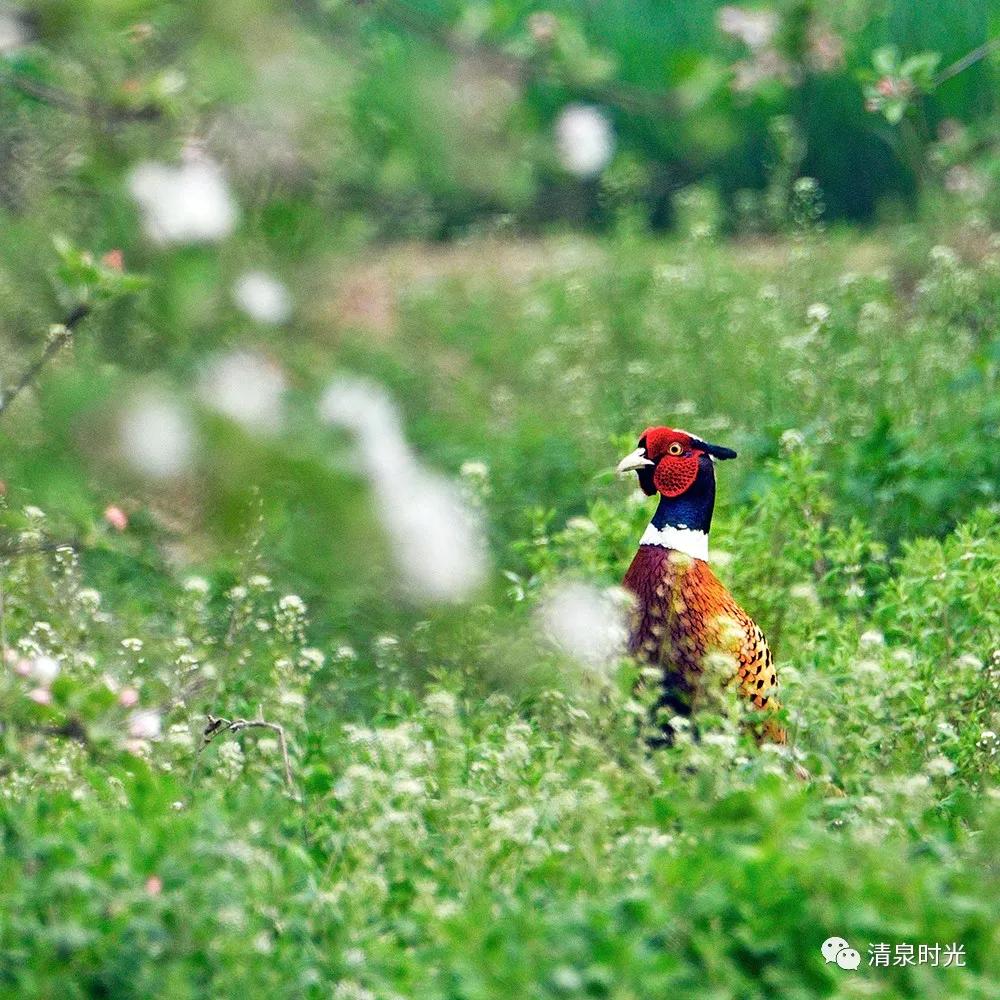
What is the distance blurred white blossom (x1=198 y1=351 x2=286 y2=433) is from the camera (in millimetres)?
1929

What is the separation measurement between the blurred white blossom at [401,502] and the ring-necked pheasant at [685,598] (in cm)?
128

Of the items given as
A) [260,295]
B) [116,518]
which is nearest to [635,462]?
[260,295]

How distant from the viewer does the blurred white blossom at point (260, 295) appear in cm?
241

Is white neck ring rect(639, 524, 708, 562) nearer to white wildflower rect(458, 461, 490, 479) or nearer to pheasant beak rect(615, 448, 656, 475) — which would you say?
pheasant beak rect(615, 448, 656, 475)

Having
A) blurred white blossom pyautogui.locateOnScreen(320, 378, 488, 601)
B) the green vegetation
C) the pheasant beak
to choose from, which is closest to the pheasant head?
the pheasant beak

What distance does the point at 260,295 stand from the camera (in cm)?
254

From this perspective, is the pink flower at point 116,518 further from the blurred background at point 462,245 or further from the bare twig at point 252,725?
the bare twig at point 252,725

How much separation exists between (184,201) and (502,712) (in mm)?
2055

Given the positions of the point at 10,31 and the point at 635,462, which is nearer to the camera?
the point at 10,31

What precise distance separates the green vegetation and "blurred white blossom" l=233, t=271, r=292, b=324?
0.04 ft

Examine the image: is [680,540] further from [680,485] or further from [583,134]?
[583,134]

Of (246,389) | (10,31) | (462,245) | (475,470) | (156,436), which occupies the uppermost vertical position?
(462,245)

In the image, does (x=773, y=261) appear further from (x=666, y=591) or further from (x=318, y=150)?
(x=318, y=150)

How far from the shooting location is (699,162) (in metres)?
10.1
